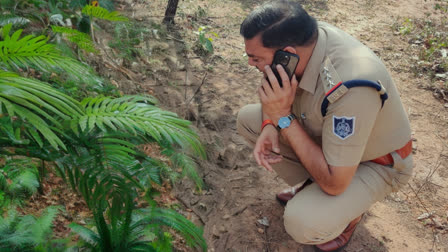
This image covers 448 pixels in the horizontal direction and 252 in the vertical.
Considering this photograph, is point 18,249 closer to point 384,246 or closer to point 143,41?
point 384,246

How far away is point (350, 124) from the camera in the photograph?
5.88 feet

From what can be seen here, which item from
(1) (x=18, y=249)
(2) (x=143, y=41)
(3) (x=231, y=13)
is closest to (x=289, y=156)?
(1) (x=18, y=249)

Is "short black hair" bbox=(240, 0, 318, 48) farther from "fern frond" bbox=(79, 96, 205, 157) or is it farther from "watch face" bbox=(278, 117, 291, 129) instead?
"fern frond" bbox=(79, 96, 205, 157)

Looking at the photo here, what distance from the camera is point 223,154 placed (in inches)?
119

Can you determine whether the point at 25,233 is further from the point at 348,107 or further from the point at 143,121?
the point at 348,107

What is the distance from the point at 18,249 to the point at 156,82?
2.16 meters

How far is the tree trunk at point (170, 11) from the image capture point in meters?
4.38

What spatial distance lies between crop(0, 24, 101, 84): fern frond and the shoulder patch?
1.19m

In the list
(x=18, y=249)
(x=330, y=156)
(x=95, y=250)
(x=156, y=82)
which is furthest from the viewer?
(x=156, y=82)

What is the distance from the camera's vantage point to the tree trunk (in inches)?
173

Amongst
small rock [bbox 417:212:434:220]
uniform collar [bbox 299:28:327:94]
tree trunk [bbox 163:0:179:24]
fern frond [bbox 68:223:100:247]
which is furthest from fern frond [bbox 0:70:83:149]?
tree trunk [bbox 163:0:179:24]

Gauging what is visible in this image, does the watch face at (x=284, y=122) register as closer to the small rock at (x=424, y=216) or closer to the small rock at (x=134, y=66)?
the small rock at (x=424, y=216)

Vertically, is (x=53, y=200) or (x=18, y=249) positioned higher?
(x=18, y=249)

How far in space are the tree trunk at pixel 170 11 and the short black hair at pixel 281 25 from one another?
2.64 metres
